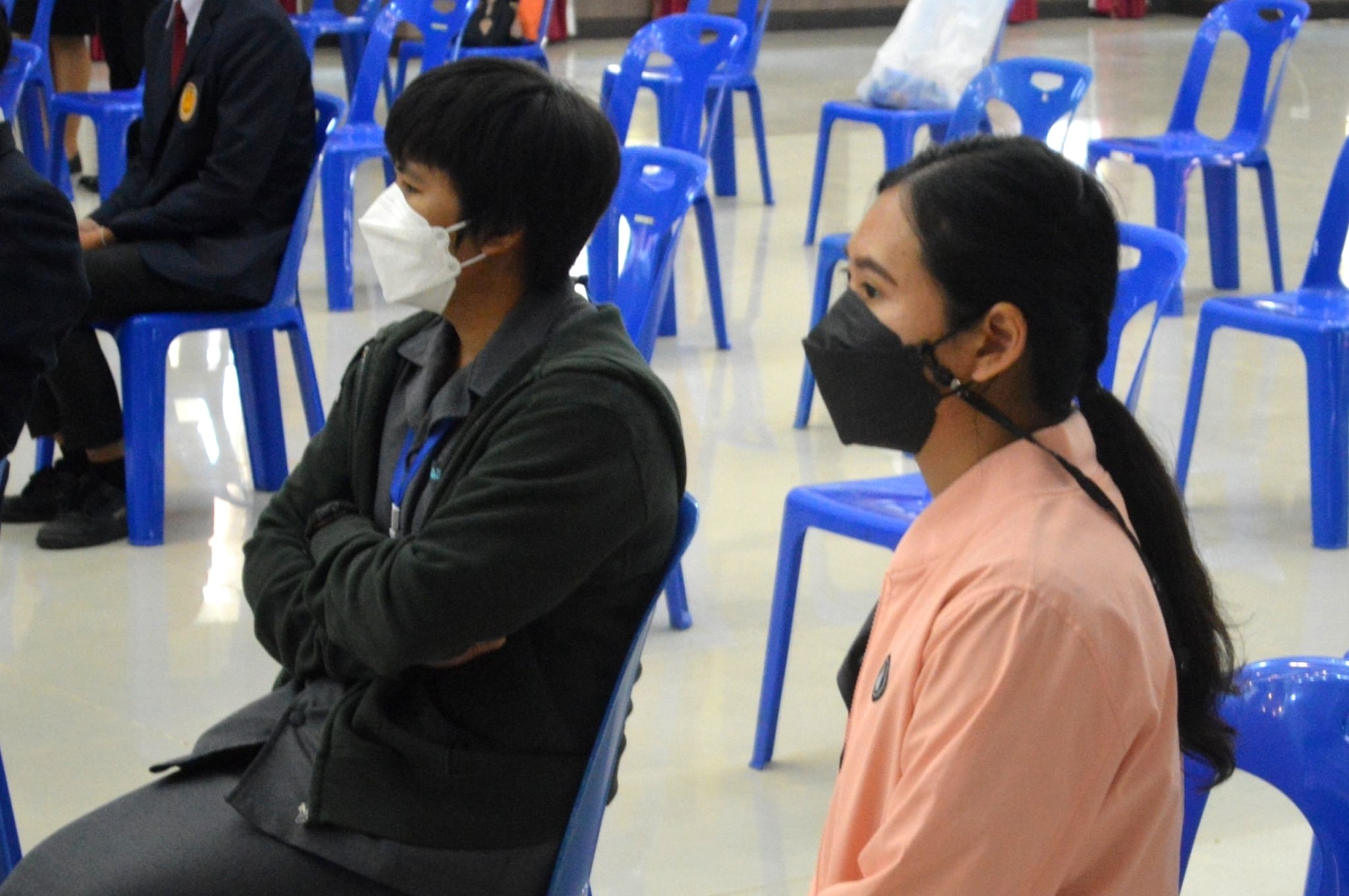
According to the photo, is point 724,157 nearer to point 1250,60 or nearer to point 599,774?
point 1250,60

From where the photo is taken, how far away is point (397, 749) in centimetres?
152

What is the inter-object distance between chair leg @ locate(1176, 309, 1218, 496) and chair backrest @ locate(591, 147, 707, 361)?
1.18 m

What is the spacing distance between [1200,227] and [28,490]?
13.8 ft

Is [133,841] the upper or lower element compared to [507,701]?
lower

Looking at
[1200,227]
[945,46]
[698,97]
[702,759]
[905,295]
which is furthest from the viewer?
[1200,227]

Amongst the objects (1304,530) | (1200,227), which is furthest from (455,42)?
(1304,530)

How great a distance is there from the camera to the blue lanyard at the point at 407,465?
1.65 m

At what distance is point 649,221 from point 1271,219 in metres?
3.02

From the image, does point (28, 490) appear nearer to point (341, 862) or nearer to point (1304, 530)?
point (341, 862)

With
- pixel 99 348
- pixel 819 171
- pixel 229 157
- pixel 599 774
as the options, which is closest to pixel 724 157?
pixel 819 171

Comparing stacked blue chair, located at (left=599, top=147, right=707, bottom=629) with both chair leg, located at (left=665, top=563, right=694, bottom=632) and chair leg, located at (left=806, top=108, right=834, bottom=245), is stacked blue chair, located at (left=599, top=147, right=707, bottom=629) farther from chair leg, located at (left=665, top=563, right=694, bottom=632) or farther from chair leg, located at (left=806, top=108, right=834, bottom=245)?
chair leg, located at (left=806, top=108, right=834, bottom=245)

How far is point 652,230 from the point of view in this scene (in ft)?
9.44

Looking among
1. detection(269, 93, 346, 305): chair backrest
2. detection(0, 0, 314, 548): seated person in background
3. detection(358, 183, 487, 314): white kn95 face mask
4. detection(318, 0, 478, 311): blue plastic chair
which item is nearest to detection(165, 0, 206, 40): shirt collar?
detection(0, 0, 314, 548): seated person in background

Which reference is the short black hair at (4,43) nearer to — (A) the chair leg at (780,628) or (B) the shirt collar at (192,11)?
(B) the shirt collar at (192,11)
